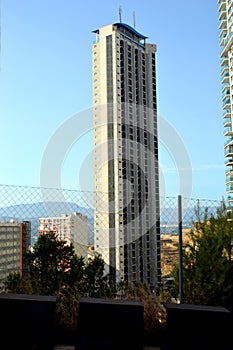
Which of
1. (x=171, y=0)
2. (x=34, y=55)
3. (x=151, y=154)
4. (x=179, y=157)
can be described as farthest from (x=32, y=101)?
(x=179, y=157)

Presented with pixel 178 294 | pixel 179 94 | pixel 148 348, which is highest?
pixel 179 94

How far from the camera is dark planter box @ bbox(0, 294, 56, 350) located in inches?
75.7

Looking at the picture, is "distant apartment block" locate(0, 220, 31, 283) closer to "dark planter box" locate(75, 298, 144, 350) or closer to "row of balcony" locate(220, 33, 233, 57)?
"dark planter box" locate(75, 298, 144, 350)

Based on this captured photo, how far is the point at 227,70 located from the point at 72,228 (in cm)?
3000

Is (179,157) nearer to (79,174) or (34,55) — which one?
(79,174)

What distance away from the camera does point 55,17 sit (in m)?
6.25

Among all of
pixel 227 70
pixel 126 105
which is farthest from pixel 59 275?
pixel 227 70

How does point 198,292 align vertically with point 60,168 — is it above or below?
below

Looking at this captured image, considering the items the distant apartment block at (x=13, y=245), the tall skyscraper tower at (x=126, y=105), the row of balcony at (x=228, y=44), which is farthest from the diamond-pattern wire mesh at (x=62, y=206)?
the row of balcony at (x=228, y=44)

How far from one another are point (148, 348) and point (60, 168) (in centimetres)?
213

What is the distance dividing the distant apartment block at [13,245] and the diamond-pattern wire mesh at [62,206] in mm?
36

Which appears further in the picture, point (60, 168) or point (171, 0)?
point (171, 0)

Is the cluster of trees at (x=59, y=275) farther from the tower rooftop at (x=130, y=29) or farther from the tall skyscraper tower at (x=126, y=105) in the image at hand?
the tower rooftop at (x=130, y=29)

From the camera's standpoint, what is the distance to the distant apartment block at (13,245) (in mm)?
2902
